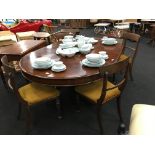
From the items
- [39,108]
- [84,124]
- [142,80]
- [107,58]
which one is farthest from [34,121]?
[142,80]

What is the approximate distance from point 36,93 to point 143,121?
111 cm

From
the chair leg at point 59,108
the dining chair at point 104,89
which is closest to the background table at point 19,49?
the chair leg at point 59,108

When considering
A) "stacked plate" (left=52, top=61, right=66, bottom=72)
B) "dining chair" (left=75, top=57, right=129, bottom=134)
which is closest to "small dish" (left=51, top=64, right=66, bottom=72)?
"stacked plate" (left=52, top=61, right=66, bottom=72)

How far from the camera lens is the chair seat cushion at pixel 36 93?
189cm

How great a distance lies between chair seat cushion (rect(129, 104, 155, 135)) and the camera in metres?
1.13

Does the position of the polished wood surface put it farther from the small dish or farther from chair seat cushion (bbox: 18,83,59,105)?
the small dish

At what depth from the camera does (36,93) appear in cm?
196

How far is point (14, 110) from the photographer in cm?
243

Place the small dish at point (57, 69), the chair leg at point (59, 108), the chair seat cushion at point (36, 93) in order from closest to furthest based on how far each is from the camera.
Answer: the small dish at point (57, 69) → the chair seat cushion at point (36, 93) → the chair leg at point (59, 108)

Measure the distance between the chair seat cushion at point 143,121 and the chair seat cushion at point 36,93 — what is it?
2.82 ft

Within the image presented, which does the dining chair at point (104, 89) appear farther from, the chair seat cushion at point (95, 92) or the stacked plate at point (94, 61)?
the stacked plate at point (94, 61)

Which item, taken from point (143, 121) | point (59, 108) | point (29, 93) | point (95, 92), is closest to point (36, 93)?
point (29, 93)
